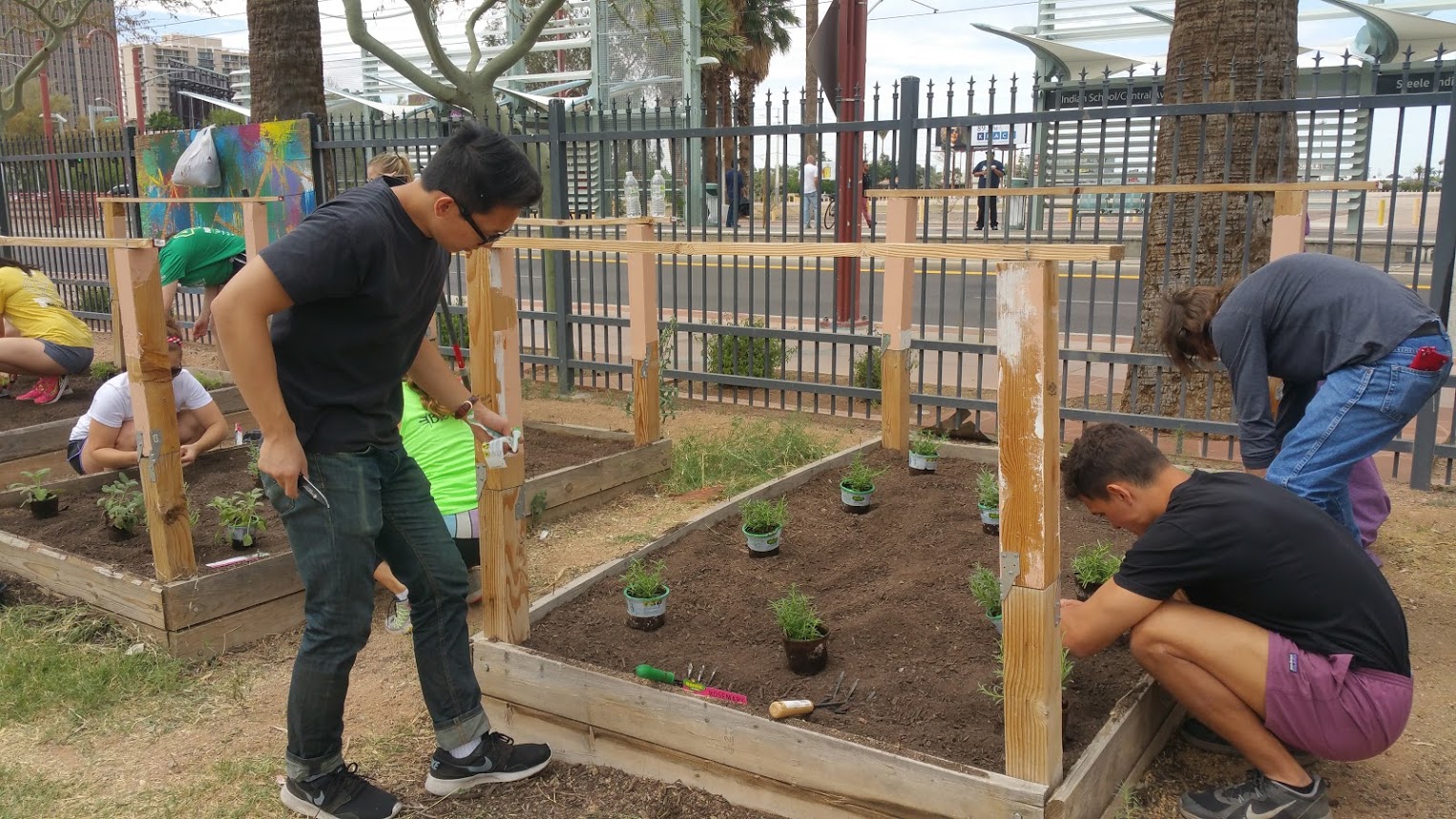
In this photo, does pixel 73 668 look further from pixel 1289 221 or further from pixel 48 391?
pixel 1289 221

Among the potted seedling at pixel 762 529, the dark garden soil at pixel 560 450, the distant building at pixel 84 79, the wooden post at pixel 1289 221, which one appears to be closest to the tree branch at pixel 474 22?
the dark garden soil at pixel 560 450

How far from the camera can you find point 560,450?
609cm

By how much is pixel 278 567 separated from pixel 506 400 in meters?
1.53

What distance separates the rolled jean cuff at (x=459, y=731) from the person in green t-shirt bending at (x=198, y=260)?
462cm

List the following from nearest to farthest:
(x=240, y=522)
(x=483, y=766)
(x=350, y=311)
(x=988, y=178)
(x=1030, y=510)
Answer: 1. (x=1030, y=510)
2. (x=350, y=311)
3. (x=483, y=766)
4. (x=240, y=522)
5. (x=988, y=178)

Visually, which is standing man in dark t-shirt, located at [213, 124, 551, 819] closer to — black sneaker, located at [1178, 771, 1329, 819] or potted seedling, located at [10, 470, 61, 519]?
black sneaker, located at [1178, 771, 1329, 819]

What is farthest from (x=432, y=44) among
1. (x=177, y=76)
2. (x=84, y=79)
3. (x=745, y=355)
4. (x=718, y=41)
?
(x=84, y=79)

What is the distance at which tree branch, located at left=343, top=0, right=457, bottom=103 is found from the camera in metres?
9.23

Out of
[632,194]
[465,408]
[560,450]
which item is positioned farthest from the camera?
[632,194]

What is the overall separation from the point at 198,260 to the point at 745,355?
12.8 feet

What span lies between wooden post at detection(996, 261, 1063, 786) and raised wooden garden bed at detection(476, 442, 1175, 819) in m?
0.13

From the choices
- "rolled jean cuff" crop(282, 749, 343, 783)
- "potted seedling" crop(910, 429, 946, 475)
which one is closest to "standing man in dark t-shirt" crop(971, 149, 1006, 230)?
"potted seedling" crop(910, 429, 946, 475)

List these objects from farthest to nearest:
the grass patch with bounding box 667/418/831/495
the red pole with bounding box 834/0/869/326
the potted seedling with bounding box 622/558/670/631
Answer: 1. the red pole with bounding box 834/0/869/326
2. the grass patch with bounding box 667/418/831/495
3. the potted seedling with bounding box 622/558/670/631

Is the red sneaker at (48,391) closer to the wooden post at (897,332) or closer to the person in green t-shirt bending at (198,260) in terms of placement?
the person in green t-shirt bending at (198,260)
